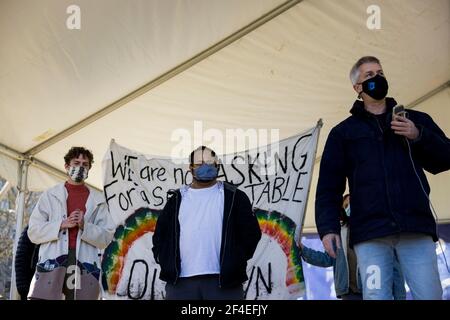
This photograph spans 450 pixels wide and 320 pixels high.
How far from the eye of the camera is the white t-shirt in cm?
327

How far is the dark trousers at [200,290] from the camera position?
3221 mm

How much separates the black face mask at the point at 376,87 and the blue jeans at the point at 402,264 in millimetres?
594

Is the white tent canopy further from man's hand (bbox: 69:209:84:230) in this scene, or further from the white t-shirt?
the white t-shirt

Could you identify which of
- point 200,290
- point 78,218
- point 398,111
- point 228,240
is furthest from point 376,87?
point 78,218

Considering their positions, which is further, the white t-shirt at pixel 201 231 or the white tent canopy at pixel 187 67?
the white tent canopy at pixel 187 67

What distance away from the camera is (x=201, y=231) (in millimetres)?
3340

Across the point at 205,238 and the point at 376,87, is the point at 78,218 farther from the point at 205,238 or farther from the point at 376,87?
the point at 376,87

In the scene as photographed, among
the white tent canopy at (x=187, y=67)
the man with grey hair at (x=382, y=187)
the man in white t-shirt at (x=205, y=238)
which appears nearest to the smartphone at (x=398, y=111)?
the man with grey hair at (x=382, y=187)

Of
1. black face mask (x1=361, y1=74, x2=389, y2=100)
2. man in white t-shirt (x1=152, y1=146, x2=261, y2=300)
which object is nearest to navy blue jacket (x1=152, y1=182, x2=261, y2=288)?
man in white t-shirt (x1=152, y1=146, x2=261, y2=300)

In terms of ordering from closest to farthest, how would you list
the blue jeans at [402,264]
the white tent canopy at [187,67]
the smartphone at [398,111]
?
the blue jeans at [402,264]
the smartphone at [398,111]
the white tent canopy at [187,67]

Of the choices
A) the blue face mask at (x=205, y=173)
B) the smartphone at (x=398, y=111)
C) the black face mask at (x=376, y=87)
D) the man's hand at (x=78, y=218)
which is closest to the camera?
the smartphone at (x=398, y=111)

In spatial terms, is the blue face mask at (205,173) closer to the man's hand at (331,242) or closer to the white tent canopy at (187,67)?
the man's hand at (331,242)
